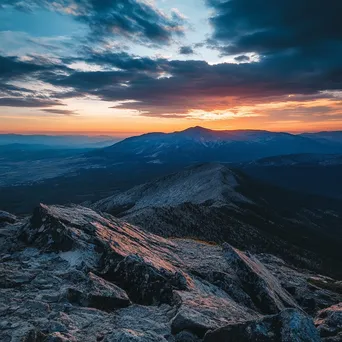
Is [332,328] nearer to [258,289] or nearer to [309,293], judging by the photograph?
[258,289]

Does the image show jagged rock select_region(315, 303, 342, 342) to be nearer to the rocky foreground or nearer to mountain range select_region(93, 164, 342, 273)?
the rocky foreground

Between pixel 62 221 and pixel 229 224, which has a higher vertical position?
pixel 62 221

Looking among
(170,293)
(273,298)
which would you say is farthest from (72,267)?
(273,298)

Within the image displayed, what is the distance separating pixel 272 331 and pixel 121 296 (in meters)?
8.62

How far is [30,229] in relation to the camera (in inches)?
953

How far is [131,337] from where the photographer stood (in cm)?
1180

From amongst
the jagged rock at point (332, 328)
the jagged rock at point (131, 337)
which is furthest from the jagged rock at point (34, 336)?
the jagged rock at point (332, 328)

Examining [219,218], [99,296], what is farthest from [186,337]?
[219,218]

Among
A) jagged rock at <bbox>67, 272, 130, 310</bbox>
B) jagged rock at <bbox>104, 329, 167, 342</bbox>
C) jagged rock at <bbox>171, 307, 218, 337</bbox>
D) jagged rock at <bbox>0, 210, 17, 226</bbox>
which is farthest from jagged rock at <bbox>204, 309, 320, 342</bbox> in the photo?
jagged rock at <bbox>0, 210, 17, 226</bbox>

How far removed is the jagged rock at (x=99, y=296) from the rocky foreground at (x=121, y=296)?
53 mm

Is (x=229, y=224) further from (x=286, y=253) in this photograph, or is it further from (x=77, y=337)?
(x=77, y=337)

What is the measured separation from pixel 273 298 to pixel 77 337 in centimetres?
1688

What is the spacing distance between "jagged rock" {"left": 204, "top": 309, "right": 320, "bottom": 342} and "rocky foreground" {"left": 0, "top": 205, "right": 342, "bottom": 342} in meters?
0.04

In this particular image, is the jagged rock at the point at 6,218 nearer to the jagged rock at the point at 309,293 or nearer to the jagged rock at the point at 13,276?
the jagged rock at the point at 13,276
